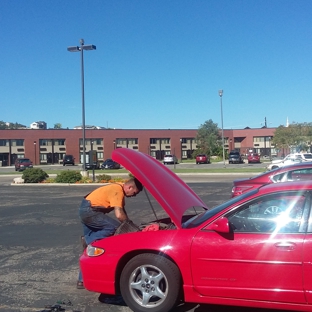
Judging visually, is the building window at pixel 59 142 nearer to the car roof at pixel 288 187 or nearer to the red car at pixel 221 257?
the red car at pixel 221 257

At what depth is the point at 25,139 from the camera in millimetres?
76938

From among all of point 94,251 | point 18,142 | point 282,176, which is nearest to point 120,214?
point 94,251

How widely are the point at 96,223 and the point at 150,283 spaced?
125cm

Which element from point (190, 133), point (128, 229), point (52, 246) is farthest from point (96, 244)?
point (190, 133)

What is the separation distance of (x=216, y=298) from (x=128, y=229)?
145 centimetres

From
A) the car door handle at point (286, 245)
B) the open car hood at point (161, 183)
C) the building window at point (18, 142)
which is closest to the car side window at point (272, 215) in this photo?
the car door handle at point (286, 245)

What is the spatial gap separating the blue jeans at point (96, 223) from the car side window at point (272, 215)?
174cm

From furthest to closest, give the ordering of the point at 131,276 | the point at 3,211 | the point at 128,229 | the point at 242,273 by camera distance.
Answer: the point at 3,211
the point at 128,229
the point at 131,276
the point at 242,273

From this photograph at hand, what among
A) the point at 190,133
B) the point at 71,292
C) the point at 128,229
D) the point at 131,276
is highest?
the point at 190,133

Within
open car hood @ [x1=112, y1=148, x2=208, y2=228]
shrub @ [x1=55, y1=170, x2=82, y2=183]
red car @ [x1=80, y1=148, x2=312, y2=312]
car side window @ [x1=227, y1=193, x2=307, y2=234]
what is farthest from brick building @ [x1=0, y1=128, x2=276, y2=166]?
car side window @ [x1=227, y1=193, x2=307, y2=234]

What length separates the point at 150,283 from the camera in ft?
15.7

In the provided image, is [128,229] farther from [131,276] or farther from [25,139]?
[25,139]

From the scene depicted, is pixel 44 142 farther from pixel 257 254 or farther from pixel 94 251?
pixel 257 254

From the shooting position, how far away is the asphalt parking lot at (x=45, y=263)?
17.4ft
